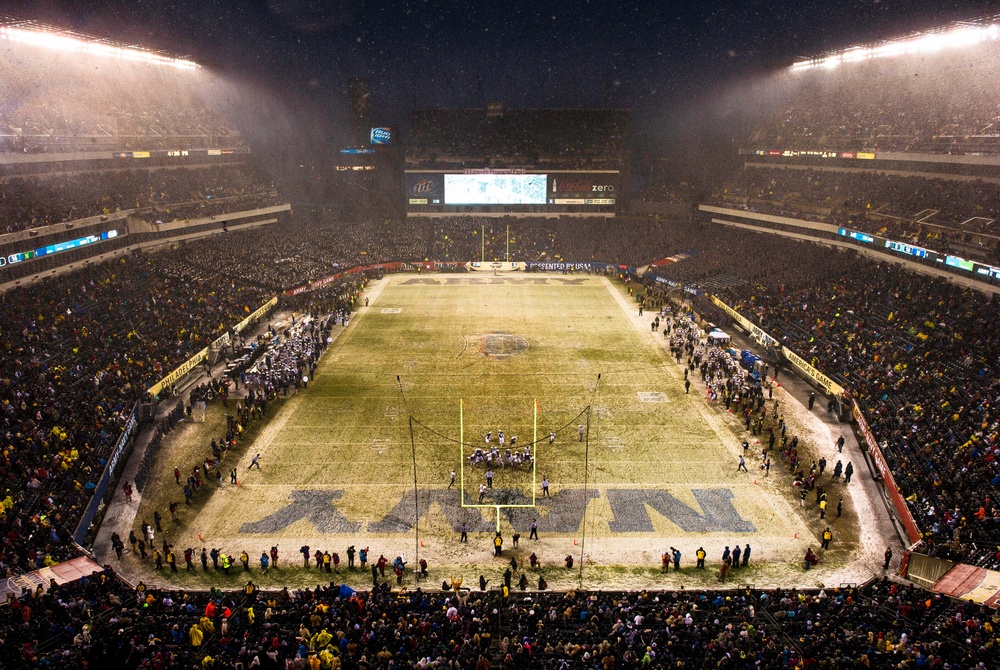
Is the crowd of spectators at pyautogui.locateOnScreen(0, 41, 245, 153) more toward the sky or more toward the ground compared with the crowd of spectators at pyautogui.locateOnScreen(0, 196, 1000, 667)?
more toward the sky

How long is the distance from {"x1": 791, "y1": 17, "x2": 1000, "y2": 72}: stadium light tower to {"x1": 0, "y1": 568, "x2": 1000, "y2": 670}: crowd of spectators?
152 ft

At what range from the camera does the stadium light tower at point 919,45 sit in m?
45.3

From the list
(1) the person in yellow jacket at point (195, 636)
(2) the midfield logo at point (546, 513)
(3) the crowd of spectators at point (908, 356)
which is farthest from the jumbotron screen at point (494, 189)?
(1) the person in yellow jacket at point (195, 636)

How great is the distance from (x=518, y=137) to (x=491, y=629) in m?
72.6

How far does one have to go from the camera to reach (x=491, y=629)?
15594mm

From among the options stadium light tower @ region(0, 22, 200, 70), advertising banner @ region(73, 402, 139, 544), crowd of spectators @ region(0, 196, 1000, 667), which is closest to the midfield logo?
crowd of spectators @ region(0, 196, 1000, 667)

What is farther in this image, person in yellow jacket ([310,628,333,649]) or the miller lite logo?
the miller lite logo

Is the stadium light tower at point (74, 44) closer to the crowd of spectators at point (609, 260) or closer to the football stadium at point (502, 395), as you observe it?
the football stadium at point (502, 395)

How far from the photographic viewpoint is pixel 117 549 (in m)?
19.9

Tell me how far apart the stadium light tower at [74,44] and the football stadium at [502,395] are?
512 mm

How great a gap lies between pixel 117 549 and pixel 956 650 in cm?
2290

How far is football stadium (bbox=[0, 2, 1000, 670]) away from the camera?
1606cm

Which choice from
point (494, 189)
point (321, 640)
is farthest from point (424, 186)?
point (321, 640)

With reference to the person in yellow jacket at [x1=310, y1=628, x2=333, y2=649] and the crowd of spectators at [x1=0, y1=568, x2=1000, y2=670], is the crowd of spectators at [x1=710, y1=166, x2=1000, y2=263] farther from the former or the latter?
the person in yellow jacket at [x1=310, y1=628, x2=333, y2=649]
